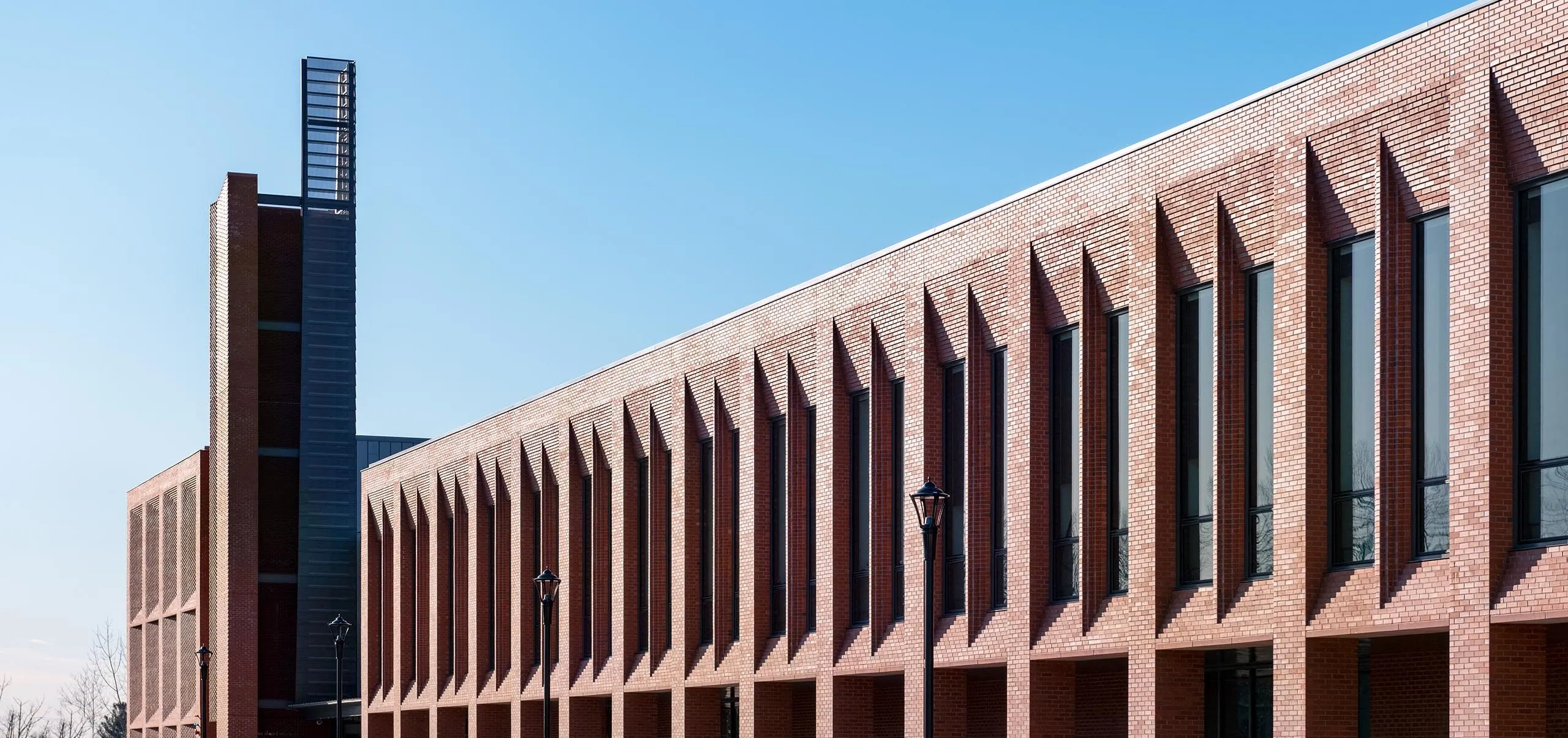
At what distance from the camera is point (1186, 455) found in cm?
2708

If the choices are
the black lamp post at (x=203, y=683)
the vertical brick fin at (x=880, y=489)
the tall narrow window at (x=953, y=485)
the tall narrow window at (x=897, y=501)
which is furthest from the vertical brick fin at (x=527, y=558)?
the tall narrow window at (x=953, y=485)

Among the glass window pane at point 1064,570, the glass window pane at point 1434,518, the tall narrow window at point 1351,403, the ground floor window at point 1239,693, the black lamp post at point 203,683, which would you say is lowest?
the black lamp post at point 203,683

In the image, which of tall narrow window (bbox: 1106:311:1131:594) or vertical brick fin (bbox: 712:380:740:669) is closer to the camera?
tall narrow window (bbox: 1106:311:1131:594)

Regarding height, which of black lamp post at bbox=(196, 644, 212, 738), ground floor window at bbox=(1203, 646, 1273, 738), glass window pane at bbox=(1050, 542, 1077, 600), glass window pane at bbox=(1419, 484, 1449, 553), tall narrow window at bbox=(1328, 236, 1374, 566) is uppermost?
tall narrow window at bbox=(1328, 236, 1374, 566)

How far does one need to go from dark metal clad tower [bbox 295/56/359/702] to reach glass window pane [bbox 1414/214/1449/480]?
5075cm

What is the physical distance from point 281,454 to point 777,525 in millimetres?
34708

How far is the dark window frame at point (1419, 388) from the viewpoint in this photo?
22922mm

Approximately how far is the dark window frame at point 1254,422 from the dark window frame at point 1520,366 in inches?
152

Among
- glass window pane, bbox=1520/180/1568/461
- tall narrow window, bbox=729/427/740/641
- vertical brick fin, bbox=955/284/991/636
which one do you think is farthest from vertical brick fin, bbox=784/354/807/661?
glass window pane, bbox=1520/180/1568/461

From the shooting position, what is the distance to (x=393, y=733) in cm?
5991

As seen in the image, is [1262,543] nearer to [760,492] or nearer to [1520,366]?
[1520,366]

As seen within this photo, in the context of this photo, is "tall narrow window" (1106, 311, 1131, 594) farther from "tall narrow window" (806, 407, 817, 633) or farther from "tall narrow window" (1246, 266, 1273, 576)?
"tall narrow window" (806, 407, 817, 633)

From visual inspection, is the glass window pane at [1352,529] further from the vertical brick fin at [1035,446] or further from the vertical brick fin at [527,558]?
the vertical brick fin at [527,558]

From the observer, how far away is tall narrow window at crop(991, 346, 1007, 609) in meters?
31.1
